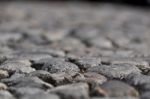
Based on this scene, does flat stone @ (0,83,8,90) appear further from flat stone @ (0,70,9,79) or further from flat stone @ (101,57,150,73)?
flat stone @ (101,57,150,73)

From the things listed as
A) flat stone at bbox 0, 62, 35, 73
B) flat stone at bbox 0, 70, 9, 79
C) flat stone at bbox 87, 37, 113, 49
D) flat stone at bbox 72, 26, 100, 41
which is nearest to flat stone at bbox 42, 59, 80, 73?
flat stone at bbox 0, 62, 35, 73

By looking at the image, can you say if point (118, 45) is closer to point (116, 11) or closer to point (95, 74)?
point (95, 74)

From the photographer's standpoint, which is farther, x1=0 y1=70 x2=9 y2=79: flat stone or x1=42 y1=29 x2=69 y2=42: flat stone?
x1=42 y1=29 x2=69 y2=42: flat stone

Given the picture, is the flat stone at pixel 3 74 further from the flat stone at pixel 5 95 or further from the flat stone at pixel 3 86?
the flat stone at pixel 5 95

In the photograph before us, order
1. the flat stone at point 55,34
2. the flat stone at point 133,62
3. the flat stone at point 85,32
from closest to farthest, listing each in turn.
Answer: the flat stone at point 133,62 → the flat stone at point 55,34 → the flat stone at point 85,32

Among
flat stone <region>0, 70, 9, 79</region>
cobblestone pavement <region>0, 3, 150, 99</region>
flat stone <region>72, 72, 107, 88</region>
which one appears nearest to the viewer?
cobblestone pavement <region>0, 3, 150, 99</region>

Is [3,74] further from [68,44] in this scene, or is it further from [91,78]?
[68,44]

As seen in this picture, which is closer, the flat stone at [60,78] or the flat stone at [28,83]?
the flat stone at [28,83]

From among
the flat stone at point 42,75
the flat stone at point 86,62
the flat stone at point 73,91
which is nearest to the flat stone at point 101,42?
the flat stone at point 86,62

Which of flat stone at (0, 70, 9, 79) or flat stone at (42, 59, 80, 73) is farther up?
flat stone at (42, 59, 80, 73)
